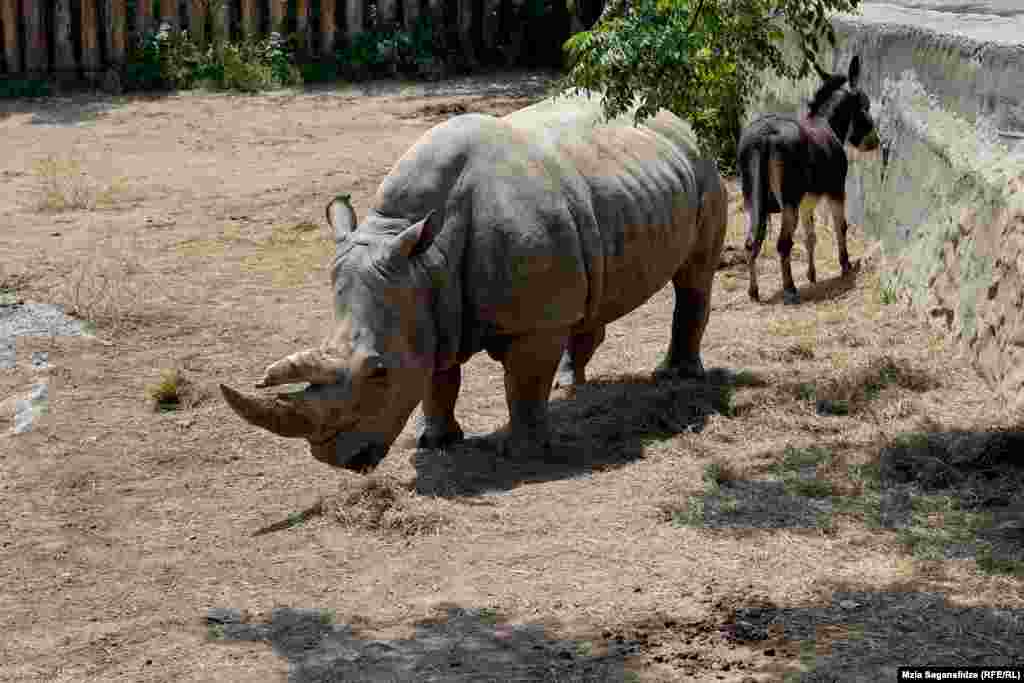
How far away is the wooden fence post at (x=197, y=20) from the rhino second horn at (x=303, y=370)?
1355cm

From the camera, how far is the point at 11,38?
18750mm

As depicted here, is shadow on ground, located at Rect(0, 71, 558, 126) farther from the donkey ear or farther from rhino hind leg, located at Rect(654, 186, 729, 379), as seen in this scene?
rhino hind leg, located at Rect(654, 186, 729, 379)

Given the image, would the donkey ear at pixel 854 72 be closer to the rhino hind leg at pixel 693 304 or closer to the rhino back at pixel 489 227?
the rhino hind leg at pixel 693 304

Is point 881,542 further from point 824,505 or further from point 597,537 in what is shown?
point 597,537

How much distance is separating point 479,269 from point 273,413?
4.24 feet

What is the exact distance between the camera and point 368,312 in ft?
22.7

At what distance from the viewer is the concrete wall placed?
28.2ft

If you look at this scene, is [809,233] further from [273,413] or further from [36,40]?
[36,40]

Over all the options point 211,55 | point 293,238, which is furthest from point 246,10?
point 293,238

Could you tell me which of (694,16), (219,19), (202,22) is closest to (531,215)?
(694,16)

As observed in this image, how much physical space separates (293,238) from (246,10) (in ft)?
25.5

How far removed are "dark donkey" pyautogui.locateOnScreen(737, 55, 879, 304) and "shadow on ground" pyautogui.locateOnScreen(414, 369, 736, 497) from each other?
2.27 metres

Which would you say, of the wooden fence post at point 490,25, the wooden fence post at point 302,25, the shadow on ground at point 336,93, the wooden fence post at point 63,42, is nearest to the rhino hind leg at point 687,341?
the shadow on ground at point 336,93

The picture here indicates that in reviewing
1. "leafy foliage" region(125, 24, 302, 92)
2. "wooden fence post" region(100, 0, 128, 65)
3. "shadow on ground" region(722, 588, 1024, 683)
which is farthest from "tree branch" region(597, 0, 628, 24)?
"wooden fence post" region(100, 0, 128, 65)
